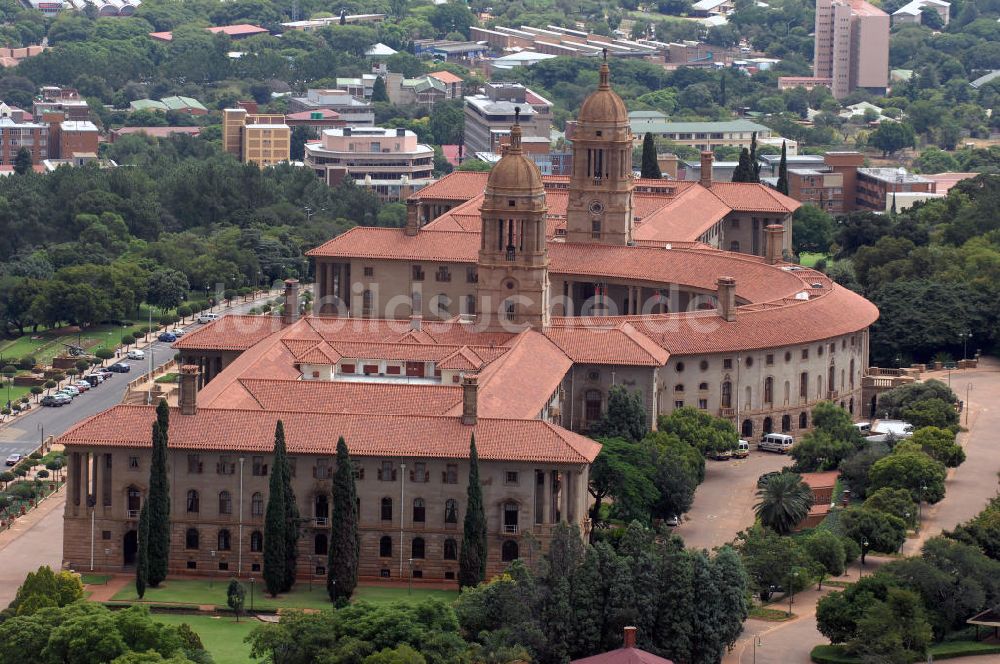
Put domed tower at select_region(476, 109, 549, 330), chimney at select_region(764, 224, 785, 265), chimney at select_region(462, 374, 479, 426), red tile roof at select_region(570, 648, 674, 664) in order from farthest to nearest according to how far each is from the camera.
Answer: chimney at select_region(764, 224, 785, 265) < domed tower at select_region(476, 109, 549, 330) < chimney at select_region(462, 374, 479, 426) < red tile roof at select_region(570, 648, 674, 664)

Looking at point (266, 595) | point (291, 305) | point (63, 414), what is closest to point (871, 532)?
point (266, 595)

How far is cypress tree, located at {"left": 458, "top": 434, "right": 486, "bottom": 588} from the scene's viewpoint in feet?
388

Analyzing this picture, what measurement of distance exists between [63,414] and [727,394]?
36933 mm

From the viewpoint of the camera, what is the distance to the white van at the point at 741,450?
5714 inches

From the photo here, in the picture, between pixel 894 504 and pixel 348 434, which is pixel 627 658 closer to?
pixel 348 434

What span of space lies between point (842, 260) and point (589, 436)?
57227 mm

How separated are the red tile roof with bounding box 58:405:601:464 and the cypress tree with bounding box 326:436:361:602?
287 centimetres

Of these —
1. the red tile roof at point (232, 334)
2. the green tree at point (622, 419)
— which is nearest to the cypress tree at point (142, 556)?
the red tile roof at point (232, 334)

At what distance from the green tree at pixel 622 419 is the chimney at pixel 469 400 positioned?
56.0 feet

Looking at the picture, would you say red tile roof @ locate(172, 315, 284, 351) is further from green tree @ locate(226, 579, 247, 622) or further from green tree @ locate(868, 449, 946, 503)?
green tree @ locate(868, 449, 946, 503)

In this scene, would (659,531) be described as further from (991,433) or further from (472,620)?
(991,433)

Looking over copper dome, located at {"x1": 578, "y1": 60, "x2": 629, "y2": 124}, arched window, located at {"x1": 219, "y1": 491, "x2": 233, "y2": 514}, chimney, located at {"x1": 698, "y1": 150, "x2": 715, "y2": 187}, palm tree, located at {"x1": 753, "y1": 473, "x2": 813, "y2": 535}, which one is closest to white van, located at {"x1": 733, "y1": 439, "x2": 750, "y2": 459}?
palm tree, located at {"x1": 753, "y1": 473, "x2": 813, "y2": 535}

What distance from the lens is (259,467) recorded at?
121000 mm

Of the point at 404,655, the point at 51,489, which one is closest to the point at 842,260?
the point at 51,489
